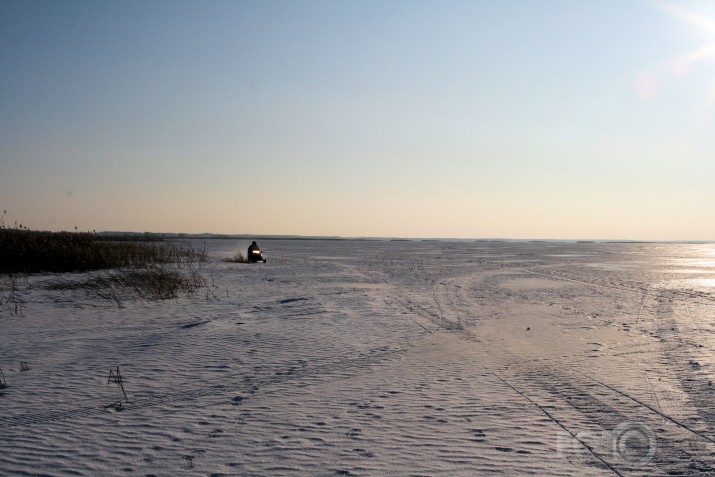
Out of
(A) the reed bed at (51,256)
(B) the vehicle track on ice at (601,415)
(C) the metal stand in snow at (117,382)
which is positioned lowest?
(C) the metal stand in snow at (117,382)

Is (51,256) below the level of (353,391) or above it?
above

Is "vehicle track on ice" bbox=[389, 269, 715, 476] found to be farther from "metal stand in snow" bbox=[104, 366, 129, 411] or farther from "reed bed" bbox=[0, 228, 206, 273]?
"reed bed" bbox=[0, 228, 206, 273]

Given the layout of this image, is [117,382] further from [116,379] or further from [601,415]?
[601,415]

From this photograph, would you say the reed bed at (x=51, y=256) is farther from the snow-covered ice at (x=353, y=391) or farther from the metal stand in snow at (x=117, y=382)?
the metal stand in snow at (x=117, y=382)

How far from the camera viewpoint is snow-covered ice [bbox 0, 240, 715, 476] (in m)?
4.23

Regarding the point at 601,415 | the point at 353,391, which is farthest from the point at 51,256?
the point at 601,415

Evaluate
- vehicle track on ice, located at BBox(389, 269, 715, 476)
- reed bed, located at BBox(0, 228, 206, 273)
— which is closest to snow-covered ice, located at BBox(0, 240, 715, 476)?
vehicle track on ice, located at BBox(389, 269, 715, 476)

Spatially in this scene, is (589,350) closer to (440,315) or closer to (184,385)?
(440,315)

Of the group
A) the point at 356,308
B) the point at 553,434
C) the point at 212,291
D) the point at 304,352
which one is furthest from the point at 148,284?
the point at 553,434

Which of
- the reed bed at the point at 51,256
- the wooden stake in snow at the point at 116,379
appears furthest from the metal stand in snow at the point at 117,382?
the reed bed at the point at 51,256

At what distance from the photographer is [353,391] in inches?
239

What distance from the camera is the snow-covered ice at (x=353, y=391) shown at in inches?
167

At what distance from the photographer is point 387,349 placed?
27.6ft

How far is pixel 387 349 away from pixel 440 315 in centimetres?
391
